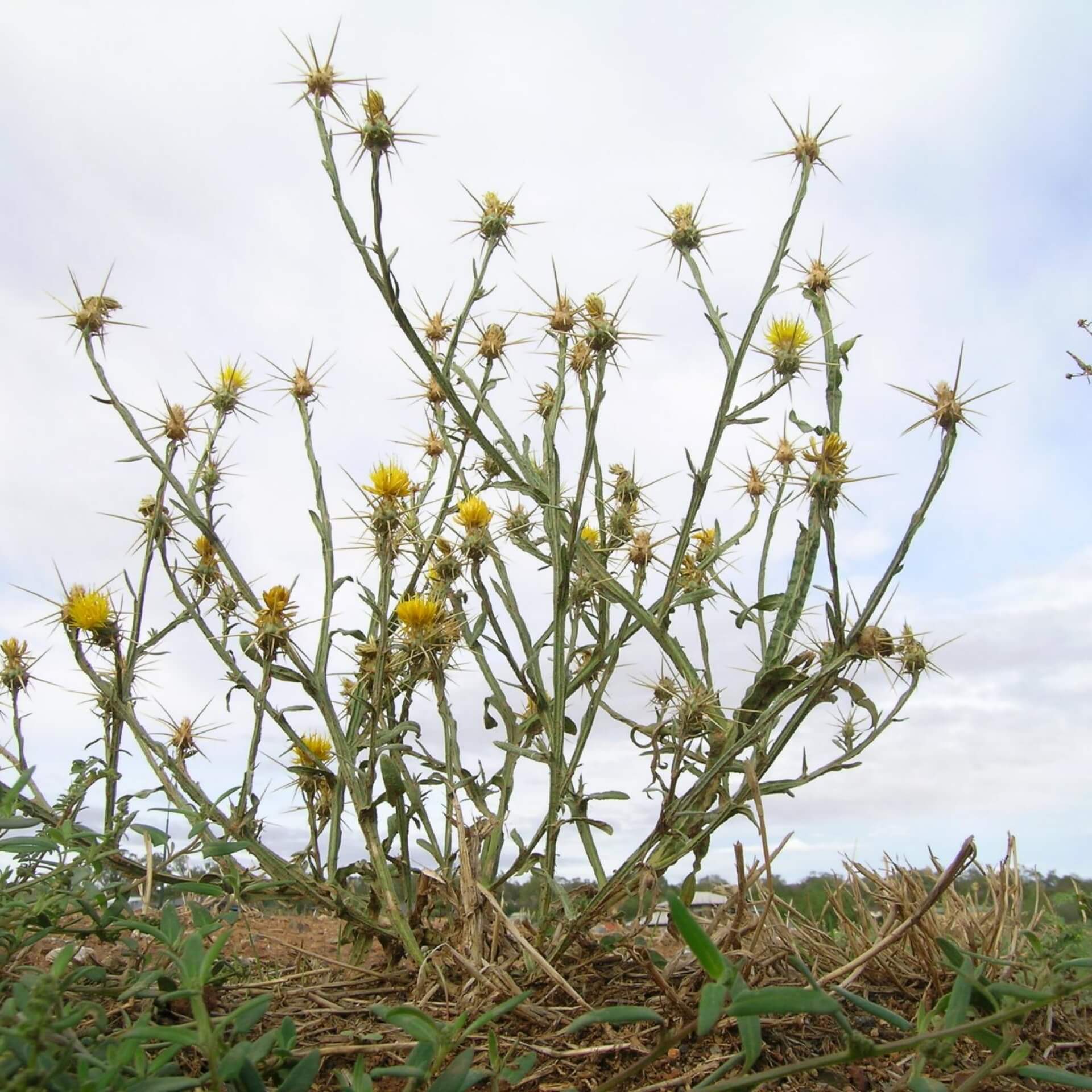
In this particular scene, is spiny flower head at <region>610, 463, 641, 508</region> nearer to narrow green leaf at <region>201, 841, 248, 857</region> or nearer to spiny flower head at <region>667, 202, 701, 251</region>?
spiny flower head at <region>667, 202, 701, 251</region>

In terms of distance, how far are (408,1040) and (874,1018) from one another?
1173 millimetres

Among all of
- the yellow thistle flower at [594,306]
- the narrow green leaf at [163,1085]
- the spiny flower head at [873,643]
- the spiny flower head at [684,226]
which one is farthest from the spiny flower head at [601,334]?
the narrow green leaf at [163,1085]

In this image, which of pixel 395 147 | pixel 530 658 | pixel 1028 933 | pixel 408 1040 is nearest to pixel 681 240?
pixel 395 147

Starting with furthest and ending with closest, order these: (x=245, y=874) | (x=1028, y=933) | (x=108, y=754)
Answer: (x=108, y=754), (x=245, y=874), (x=1028, y=933)

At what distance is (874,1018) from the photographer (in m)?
2.45

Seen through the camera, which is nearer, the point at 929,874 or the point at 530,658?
the point at 530,658

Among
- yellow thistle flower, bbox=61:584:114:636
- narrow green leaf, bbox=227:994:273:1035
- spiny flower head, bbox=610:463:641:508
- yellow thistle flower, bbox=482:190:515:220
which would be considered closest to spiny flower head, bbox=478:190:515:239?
yellow thistle flower, bbox=482:190:515:220

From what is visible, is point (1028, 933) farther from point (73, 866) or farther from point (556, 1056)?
point (73, 866)

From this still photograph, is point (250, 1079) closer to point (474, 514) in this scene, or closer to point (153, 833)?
point (153, 833)

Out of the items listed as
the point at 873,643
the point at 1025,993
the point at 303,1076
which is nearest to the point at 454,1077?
the point at 303,1076

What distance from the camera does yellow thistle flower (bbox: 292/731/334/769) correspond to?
2.96m

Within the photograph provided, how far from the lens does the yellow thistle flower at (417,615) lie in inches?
107

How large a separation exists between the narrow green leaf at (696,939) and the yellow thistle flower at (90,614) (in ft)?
7.21

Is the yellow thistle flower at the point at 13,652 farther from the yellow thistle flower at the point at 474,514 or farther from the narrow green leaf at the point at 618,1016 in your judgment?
the narrow green leaf at the point at 618,1016
